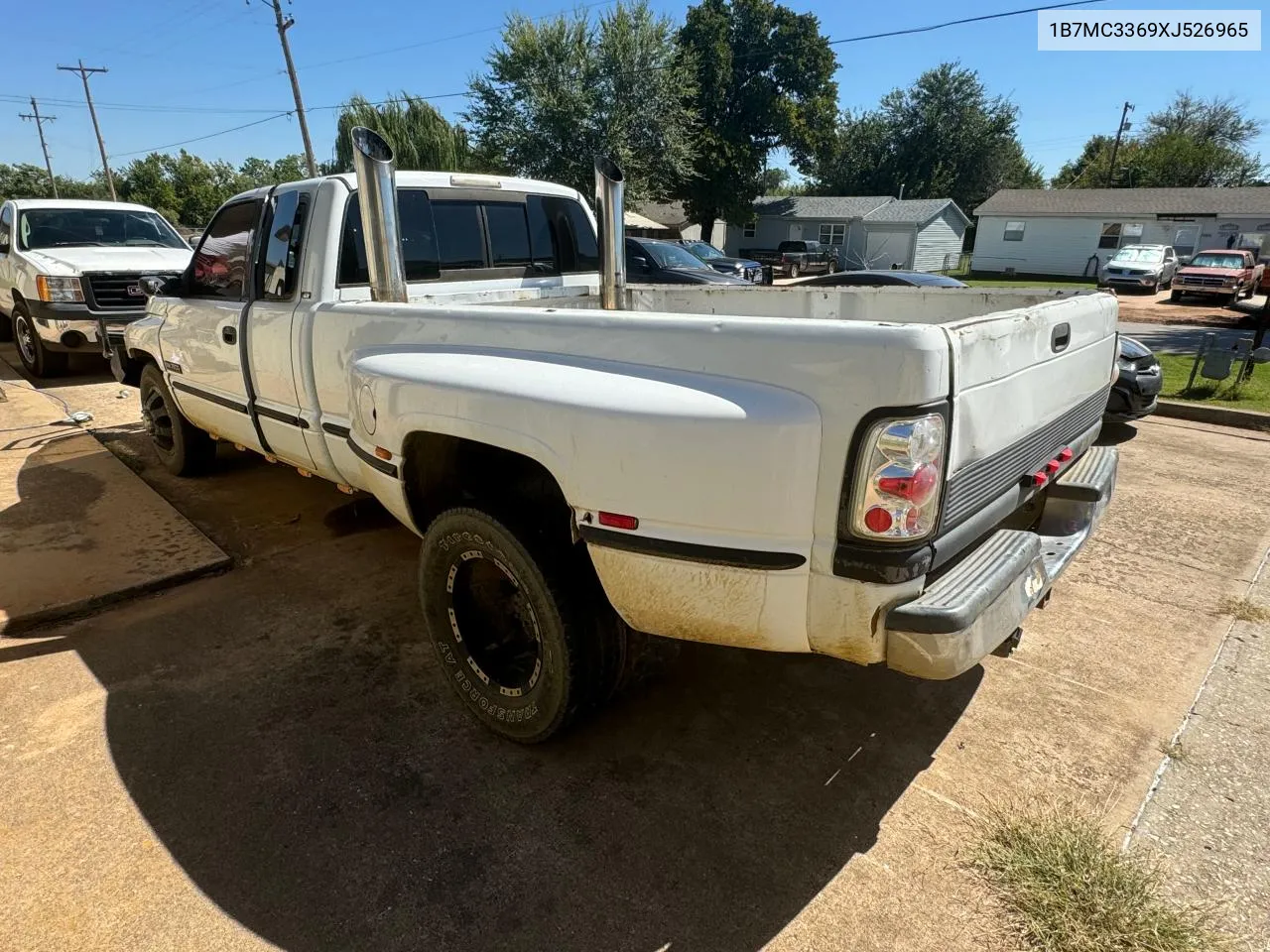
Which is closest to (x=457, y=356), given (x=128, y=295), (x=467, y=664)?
(x=467, y=664)

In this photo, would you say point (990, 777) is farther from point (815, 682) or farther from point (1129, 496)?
point (1129, 496)

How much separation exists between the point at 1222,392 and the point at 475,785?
8.93m

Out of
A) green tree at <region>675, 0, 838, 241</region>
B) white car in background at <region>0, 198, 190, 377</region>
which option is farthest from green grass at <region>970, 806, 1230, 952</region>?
green tree at <region>675, 0, 838, 241</region>

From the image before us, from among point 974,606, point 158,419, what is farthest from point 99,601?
point 974,606

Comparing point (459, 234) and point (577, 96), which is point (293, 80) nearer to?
point (577, 96)

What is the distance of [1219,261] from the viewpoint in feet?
77.2

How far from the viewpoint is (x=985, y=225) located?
3841cm

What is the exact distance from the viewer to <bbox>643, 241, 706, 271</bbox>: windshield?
42.5 ft

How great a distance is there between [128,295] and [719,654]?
28.0 ft

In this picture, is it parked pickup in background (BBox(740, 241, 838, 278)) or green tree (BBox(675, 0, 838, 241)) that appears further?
green tree (BBox(675, 0, 838, 241))

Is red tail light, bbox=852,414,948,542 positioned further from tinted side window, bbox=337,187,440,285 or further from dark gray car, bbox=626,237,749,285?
dark gray car, bbox=626,237,749,285

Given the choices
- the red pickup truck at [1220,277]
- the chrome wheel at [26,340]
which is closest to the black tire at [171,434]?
the chrome wheel at [26,340]

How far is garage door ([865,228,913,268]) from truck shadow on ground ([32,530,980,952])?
132 feet

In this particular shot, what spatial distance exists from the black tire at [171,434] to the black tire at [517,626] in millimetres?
3419
